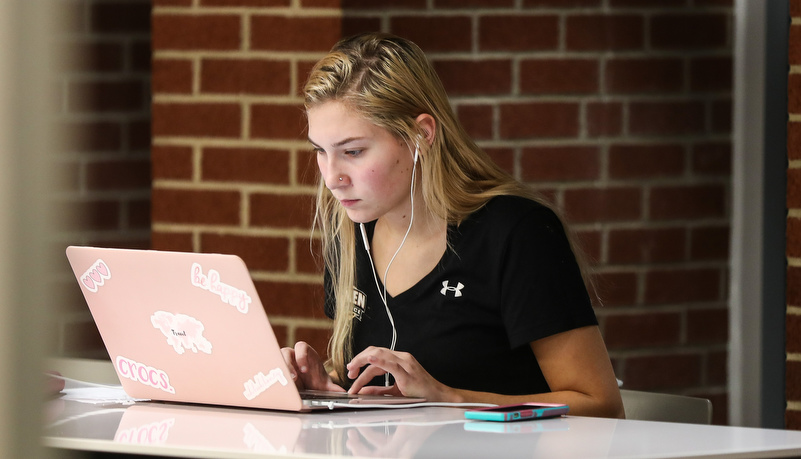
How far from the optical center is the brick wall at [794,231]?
6.86 ft

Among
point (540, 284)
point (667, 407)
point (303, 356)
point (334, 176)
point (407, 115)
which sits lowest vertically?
point (667, 407)

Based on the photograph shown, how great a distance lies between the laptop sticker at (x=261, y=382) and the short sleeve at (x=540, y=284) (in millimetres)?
467

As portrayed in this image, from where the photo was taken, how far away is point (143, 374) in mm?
1296

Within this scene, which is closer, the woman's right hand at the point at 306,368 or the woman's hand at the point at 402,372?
the woman's hand at the point at 402,372

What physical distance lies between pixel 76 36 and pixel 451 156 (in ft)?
4.59

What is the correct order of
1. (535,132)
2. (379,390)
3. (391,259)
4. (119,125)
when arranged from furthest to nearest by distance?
(119,125) < (535,132) < (391,259) < (379,390)

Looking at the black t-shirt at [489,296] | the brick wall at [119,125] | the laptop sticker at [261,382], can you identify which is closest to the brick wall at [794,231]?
the black t-shirt at [489,296]

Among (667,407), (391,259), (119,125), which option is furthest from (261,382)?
(119,125)

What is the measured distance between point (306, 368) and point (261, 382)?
26 cm

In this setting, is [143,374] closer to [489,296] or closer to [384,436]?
[384,436]

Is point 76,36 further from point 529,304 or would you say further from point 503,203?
point 503,203

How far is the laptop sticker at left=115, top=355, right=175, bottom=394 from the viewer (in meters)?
1.28

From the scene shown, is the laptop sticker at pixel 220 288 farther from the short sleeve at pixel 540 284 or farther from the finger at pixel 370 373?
the short sleeve at pixel 540 284

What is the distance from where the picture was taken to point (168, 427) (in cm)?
110
